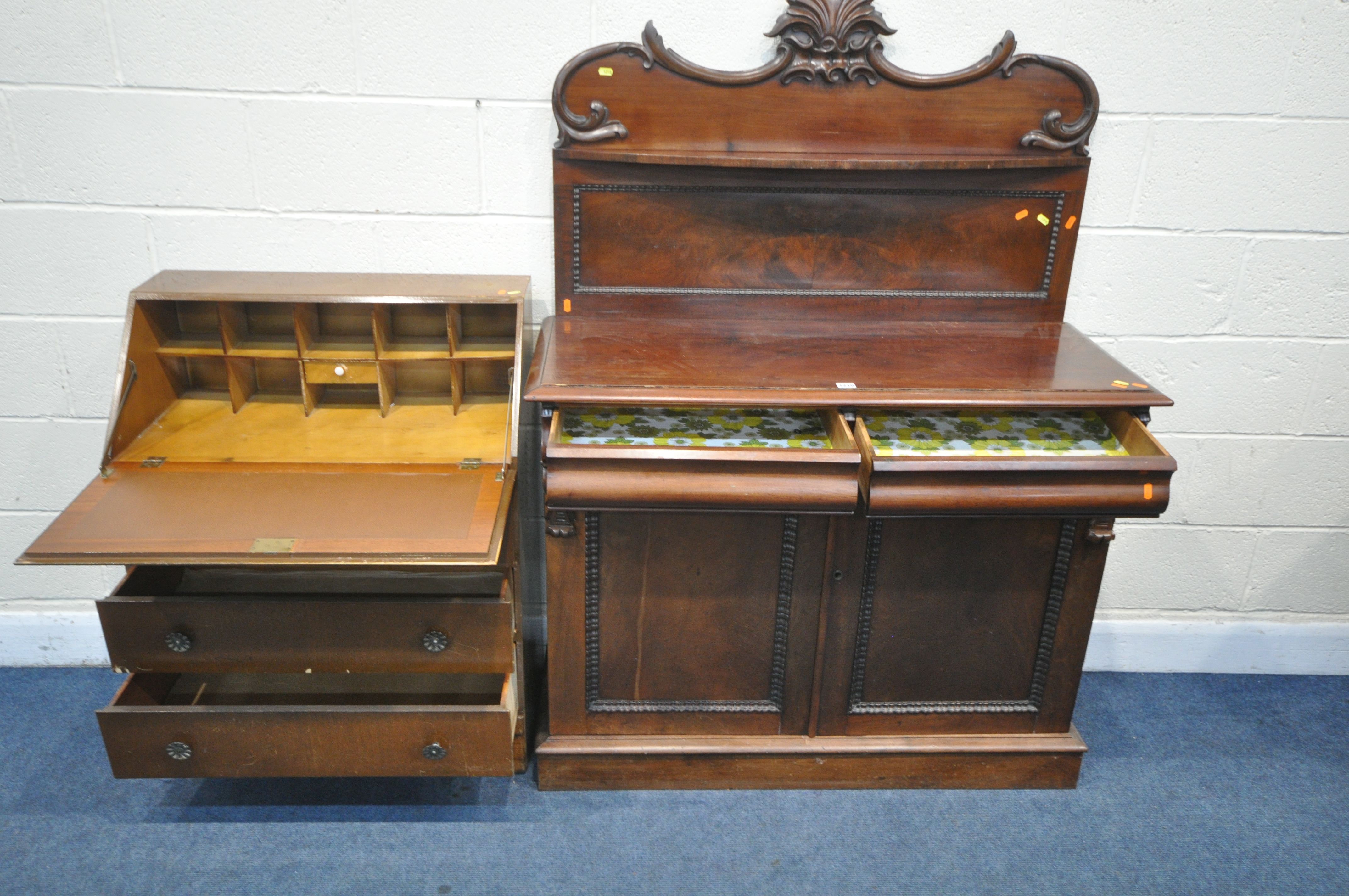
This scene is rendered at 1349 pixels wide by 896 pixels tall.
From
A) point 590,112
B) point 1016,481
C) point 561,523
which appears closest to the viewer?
point 1016,481

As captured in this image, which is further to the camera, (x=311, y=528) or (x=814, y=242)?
(x=814, y=242)

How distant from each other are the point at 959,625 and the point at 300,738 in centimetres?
141

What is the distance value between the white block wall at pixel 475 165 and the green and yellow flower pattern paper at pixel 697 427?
1.46 ft

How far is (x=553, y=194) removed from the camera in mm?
2131

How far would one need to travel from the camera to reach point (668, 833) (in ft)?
7.01

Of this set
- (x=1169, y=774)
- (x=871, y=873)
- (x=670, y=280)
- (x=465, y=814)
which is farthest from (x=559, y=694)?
(x=1169, y=774)

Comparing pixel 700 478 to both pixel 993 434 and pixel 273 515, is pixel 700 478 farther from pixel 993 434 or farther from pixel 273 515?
pixel 273 515

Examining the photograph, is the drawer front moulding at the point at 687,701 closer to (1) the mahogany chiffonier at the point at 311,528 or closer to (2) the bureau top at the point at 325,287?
(1) the mahogany chiffonier at the point at 311,528

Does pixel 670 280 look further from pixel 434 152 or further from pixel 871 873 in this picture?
pixel 871 873

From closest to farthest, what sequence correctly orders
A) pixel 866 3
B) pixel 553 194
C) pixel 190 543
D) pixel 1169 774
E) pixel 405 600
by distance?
pixel 190 543 < pixel 405 600 < pixel 866 3 < pixel 553 194 < pixel 1169 774

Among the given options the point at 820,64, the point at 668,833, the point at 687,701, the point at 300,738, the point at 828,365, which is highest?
the point at 820,64

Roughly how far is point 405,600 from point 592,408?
54 cm

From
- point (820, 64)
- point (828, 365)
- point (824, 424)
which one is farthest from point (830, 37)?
point (824, 424)

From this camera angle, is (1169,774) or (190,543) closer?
(190,543)
